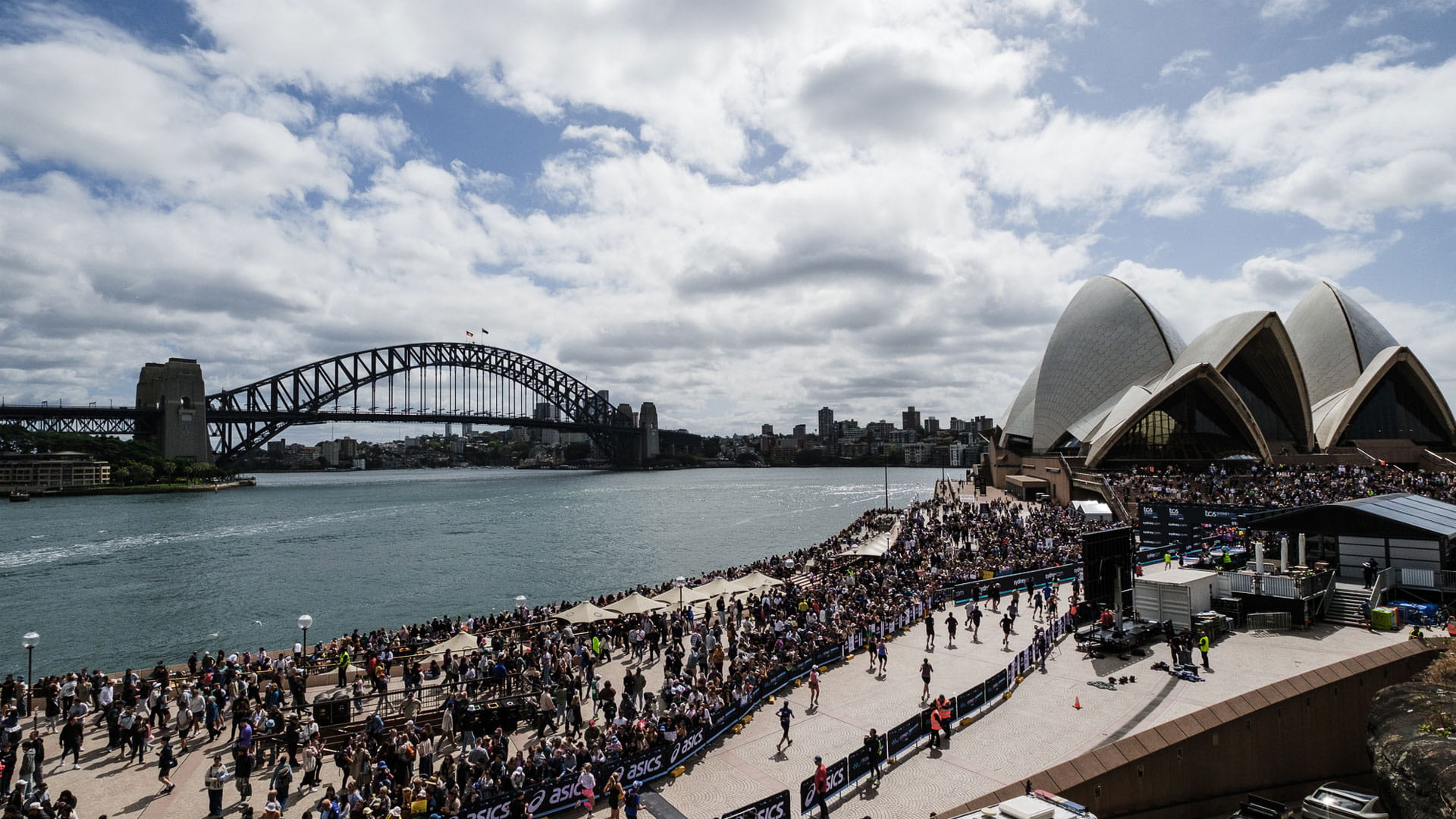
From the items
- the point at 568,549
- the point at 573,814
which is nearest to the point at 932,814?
the point at 573,814

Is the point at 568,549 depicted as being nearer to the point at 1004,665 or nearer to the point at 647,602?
the point at 647,602

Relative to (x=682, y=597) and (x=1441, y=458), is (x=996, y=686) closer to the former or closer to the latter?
(x=682, y=597)

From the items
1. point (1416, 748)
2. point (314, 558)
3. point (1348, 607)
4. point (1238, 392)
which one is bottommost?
point (314, 558)

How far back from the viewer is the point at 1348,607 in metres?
15.7

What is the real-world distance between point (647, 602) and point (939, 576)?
8736mm

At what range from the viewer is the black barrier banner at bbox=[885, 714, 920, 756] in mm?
10461

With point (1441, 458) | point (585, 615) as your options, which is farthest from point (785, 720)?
point (1441, 458)

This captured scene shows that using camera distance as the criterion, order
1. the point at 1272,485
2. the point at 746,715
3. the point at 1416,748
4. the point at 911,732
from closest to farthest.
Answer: the point at 1416,748
the point at 911,732
the point at 746,715
the point at 1272,485

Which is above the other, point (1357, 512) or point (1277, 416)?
point (1277, 416)

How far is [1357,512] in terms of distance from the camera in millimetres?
16406

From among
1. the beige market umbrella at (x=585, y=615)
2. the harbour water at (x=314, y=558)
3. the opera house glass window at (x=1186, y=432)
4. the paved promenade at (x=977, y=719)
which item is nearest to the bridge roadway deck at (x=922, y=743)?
the paved promenade at (x=977, y=719)

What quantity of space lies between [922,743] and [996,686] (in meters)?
2.19

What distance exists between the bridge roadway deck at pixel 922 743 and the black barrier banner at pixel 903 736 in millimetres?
211

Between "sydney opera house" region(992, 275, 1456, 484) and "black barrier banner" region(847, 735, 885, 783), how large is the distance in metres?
36.7
